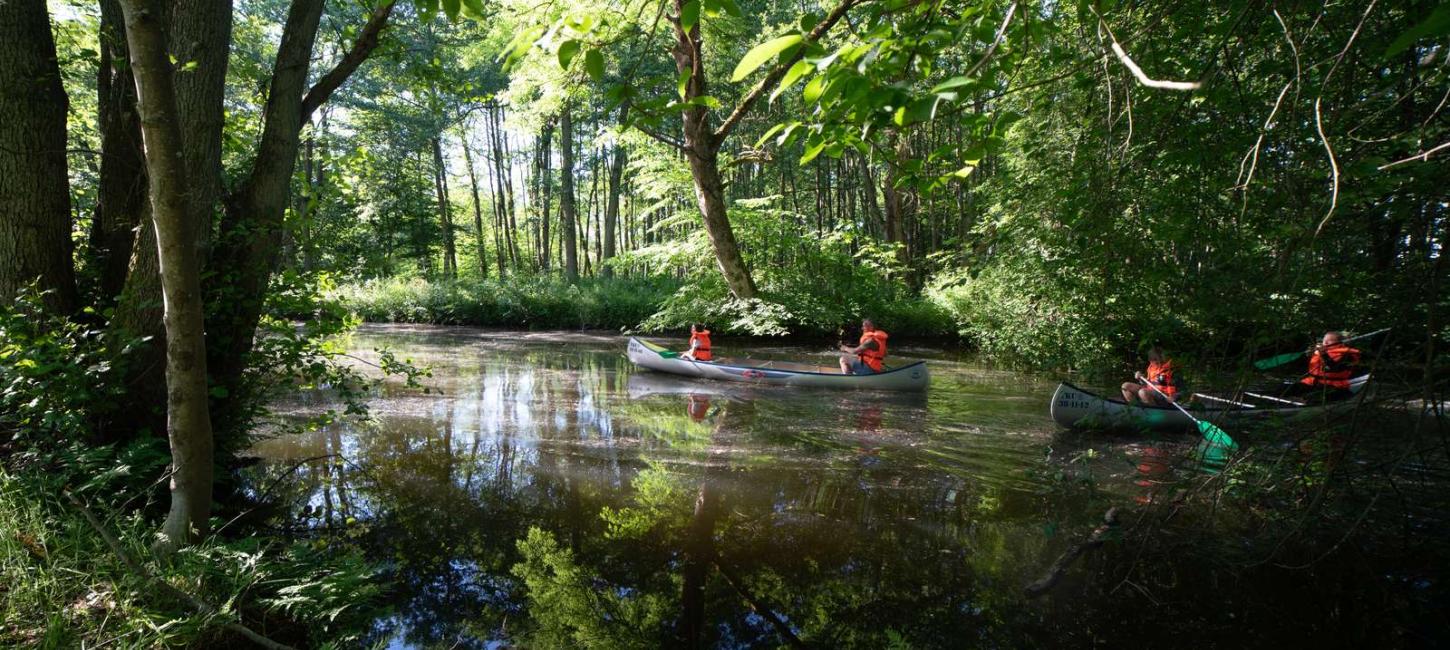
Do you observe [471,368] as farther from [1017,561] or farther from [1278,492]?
[1278,492]

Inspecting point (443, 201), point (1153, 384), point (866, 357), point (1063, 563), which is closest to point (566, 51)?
point (1063, 563)

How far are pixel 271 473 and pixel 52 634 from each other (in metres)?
4.33

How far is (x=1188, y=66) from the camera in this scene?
5098 mm

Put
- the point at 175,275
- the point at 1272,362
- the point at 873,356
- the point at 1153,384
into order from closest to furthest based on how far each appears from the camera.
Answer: the point at 175,275, the point at 1272,362, the point at 1153,384, the point at 873,356

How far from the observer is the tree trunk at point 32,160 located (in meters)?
4.06

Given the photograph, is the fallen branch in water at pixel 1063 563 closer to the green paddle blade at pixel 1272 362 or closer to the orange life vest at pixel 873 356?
the green paddle blade at pixel 1272 362

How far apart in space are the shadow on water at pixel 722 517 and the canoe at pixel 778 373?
1.15 m

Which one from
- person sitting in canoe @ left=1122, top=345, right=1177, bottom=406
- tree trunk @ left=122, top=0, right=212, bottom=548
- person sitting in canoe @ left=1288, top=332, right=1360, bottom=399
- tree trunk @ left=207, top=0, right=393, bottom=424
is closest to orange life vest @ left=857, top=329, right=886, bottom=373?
person sitting in canoe @ left=1122, top=345, right=1177, bottom=406

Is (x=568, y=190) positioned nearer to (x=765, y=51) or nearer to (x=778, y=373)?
(x=778, y=373)

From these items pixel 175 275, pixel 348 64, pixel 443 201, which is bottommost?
pixel 175 275

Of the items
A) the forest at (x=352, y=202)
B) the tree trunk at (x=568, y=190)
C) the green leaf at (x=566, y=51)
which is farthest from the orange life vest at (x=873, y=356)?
the tree trunk at (x=568, y=190)

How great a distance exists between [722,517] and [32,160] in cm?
514

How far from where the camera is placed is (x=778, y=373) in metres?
12.8

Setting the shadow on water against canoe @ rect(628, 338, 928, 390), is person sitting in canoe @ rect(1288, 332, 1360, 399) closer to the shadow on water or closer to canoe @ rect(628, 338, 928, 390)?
the shadow on water
